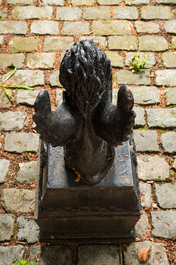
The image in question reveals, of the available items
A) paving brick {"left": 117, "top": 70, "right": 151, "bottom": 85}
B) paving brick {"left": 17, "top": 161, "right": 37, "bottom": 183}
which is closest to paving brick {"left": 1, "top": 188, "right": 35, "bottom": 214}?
paving brick {"left": 17, "top": 161, "right": 37, "bottom": 183}

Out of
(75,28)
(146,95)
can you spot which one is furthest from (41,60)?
(146,95)

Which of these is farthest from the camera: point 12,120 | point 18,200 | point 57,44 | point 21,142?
point 57,44

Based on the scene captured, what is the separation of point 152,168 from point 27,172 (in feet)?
4.42

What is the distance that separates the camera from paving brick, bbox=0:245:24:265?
2.93 metres

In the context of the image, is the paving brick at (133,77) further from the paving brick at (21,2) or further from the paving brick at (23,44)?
the paving brick at (21,2)

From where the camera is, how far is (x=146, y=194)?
329 centimetres

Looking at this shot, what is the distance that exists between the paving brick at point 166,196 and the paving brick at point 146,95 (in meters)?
1.08

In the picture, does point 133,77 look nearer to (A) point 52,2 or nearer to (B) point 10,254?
(A) point 52,2

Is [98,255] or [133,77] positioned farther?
[133,77]

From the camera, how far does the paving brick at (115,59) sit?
4.24m

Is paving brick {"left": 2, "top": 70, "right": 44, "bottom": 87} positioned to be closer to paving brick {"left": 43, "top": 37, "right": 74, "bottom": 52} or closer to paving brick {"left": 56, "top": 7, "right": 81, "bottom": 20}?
paving brick {"left": 43, "top": 37, "right": 74, "bottom": 52}

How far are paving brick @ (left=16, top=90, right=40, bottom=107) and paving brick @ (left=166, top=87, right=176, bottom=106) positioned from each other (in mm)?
1634

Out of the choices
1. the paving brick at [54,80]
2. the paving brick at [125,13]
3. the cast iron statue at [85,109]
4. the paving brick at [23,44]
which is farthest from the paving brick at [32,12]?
the cast iron statue at [85,109]

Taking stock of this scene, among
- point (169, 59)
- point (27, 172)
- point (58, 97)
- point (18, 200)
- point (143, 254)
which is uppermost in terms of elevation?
point (169, 59)
